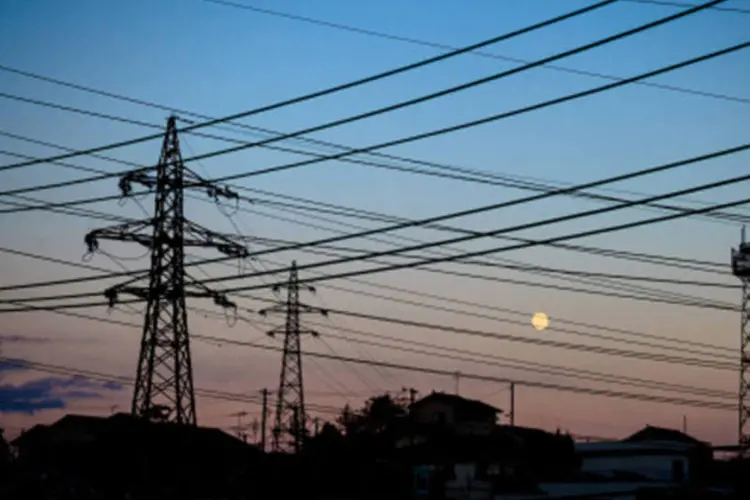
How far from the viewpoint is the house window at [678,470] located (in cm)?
7253

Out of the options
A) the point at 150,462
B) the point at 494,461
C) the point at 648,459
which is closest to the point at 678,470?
the point at 648,459

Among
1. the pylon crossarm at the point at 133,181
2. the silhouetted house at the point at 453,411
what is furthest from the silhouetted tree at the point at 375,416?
the pylon crossarm at the point at 133,181

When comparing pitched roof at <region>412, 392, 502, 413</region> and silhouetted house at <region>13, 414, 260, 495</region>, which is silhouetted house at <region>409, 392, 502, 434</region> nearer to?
pitched roof at <region>412, 392, 502, 413</region>

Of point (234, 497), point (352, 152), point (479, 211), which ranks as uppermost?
point (352, 152)

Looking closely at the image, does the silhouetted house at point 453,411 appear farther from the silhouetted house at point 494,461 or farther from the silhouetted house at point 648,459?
the silhouetted house at point 648,459

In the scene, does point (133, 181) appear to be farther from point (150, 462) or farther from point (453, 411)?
point (453, 411)

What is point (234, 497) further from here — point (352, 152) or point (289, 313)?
point (352, 152)

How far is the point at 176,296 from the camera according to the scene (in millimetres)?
40094

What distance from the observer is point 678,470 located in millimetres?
73375

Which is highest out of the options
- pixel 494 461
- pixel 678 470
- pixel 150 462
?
pixel 150 462

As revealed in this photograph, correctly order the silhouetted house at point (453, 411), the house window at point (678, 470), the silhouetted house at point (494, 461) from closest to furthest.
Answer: the silhouetted house at point (494, 461) < the house window at point (678, 470) < the silhouetted house at point (453, 411)

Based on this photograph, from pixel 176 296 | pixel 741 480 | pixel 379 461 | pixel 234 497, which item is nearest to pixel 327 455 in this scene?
pixel 379 461

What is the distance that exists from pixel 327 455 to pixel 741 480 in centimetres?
3579

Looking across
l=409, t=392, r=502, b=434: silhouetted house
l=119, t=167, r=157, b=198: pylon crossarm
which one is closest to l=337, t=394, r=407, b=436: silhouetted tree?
l=409, t=392, r=502, b=434: silhouetted house
